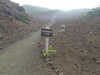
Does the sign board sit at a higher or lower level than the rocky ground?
higher

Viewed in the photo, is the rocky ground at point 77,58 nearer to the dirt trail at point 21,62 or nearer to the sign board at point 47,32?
the dirt trail at point 21,62

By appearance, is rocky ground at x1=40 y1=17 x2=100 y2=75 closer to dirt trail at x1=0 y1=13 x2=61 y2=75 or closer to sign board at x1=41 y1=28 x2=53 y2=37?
dirt trail at x1=0 y1=13 x2=61 y2=75

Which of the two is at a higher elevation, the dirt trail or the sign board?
the sign board

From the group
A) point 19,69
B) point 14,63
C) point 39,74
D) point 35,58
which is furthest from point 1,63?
point 39,74

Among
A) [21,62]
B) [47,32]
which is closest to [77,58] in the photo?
[47,32]

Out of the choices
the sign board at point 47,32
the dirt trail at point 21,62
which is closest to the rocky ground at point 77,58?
the dirt trail at point 21,62

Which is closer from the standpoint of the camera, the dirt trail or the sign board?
the dirt trail

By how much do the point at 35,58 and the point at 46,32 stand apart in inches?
56.4

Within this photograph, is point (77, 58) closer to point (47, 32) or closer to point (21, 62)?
point (47, 32)

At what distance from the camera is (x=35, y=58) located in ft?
21.6

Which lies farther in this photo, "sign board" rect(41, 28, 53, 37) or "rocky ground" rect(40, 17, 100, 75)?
"sign board" rect(41, 28, 53, 37)

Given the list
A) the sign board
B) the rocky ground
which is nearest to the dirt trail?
the rocky ground

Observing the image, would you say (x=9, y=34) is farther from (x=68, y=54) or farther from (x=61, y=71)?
(x=61, y=71)

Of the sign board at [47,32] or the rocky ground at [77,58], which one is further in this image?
the sign board at [47,32]
